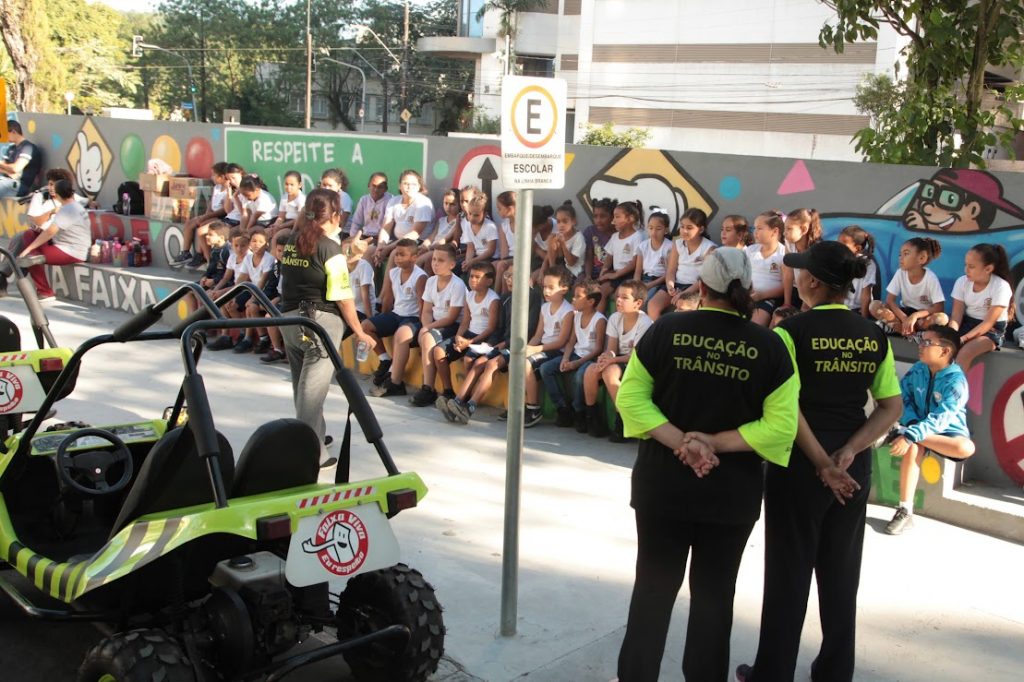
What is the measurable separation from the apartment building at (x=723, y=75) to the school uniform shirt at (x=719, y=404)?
44.0 m

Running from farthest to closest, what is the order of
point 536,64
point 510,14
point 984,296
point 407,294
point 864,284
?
1. point 536,64
2. point 510,14
3. point 407,294
4. point 864,284
5. point 984,296

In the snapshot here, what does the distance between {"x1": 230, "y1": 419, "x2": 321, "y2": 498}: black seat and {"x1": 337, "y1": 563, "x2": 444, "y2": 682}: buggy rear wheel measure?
19.1 inches

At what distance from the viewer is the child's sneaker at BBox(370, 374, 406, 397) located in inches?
375

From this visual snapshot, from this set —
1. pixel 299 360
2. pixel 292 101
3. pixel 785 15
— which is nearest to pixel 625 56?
pixel 785 15

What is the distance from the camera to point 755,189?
9039mm

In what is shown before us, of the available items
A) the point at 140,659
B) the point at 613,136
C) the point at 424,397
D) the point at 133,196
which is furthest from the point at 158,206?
the point at 613,136

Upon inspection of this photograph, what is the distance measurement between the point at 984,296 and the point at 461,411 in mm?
4029

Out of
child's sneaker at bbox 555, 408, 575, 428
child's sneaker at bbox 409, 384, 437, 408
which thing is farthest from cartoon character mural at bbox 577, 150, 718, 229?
child's sneaker at bbox 409, 384, 437, 408

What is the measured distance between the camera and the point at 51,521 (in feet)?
15.7

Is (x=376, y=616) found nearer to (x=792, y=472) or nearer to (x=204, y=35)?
(x=792, y=472)

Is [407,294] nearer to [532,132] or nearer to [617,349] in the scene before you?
[617,349]

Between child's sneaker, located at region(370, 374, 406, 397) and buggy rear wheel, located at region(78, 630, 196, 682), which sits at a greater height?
buggy rear wheel, located at region(78, 630, 196, 682)

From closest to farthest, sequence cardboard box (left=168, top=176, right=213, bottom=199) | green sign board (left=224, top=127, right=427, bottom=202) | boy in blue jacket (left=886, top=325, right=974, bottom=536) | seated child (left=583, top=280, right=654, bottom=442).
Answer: boy in blue jacket (left=886, top=325, right=974, bottom=536)
seated child (left=583, top=280, right=654, bottom=442)
green sign board (left=224, top=127, right=427, bottom=202)
cardboard box (left=168, top=176, right=213, bottom=199)

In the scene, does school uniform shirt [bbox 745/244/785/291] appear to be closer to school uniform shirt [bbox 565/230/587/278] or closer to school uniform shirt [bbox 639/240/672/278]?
school uniform shirt [bbox 639/240/672/278]
